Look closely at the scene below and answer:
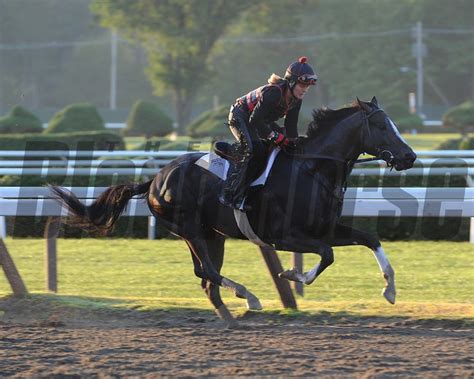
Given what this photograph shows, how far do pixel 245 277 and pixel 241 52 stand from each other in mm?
43665

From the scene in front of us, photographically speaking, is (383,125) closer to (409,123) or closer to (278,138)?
(278,138)

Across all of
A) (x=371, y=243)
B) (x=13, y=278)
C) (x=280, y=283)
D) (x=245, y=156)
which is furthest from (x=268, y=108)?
(x=13, y=278)

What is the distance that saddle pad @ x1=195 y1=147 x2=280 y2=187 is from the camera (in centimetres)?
596

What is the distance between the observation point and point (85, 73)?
183 feet

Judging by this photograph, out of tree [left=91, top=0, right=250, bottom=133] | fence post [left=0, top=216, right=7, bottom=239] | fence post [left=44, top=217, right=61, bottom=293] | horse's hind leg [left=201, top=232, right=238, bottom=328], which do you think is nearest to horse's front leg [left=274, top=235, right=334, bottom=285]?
horse's hind leg [left=201, top=232, right=238, bottom=328]

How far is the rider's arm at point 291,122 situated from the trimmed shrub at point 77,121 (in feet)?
65.2

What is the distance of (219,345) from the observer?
16.5ft

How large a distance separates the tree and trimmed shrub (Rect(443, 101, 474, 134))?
27.0 ft

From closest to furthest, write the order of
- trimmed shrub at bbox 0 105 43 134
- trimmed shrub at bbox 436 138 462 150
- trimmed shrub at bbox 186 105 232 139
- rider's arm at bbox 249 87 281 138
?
rider's arm at bbox 249 87 281 138 < trimmed shrub at bbox 436 138 462 150 < trimmed shrub at bbox 0 105 43 134 < trimmed shrub at bbox 186 105 232 139

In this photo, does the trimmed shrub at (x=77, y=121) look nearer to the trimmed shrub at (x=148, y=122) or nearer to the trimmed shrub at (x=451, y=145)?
the trimmed shrub at (x=148, y=122)

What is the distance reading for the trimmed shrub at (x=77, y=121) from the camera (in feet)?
83.9

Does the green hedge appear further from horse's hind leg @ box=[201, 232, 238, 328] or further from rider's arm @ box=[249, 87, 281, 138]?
rider's arm @ box=[249, 87, 281, 138]

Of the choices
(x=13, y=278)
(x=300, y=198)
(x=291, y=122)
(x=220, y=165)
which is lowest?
(x=13, y=278)

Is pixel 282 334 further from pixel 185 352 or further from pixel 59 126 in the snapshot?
pixel 59 126
